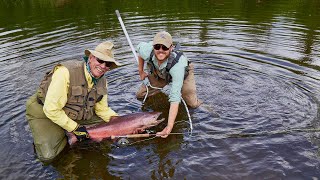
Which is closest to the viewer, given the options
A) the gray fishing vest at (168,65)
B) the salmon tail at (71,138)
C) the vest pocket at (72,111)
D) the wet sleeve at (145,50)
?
the vest pocket at (72,111)

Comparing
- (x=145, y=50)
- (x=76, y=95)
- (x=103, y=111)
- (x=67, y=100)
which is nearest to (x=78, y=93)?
(x=76, y=95)

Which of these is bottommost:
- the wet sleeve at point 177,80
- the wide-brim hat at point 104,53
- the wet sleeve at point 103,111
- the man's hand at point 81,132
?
the man's hand at point 81,132

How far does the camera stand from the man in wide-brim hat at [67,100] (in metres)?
5.04

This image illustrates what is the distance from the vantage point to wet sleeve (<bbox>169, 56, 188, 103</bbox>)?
591 centimetres

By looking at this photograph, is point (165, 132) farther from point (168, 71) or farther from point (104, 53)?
point (104, 53)

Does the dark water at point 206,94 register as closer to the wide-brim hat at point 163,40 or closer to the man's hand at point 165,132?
the man's hand at point 165,132

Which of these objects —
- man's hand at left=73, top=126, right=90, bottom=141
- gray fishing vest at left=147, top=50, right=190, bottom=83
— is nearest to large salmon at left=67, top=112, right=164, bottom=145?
man's hand at left=73, top=126, right=90, bottom=141

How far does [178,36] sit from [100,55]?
9.20m

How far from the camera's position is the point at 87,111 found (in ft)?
19.2

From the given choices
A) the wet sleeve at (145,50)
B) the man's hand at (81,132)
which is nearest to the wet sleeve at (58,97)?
the man's hand at (81,132)

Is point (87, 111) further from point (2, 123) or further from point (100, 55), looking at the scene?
point (2, 123)

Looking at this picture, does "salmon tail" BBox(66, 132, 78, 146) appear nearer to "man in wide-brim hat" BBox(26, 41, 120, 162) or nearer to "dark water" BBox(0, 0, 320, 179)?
"man in wide-brim hat" BBox(26, 41, 120, 162)

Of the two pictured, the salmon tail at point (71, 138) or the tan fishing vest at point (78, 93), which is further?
the salmon tail at point (71, 138)

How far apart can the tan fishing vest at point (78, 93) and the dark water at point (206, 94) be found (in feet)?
2.49
